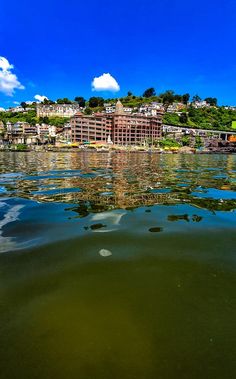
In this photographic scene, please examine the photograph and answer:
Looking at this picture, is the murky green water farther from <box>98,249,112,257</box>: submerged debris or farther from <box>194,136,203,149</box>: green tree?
<box>194,136,203,149</box>: green tree

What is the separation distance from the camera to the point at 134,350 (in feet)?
6.33

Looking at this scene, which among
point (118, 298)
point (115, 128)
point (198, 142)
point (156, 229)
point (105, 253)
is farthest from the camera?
point (198, 142)

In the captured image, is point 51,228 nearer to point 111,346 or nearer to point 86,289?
point 86,289

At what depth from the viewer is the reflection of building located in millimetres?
142613

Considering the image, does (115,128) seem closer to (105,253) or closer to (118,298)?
(105,253)

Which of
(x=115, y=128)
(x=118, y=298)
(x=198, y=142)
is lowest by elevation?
(x=118, y=298)

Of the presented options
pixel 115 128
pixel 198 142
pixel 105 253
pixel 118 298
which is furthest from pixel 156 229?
pixel 198 142

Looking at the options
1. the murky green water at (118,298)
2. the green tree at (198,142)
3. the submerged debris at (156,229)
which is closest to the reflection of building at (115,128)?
the green tree at (198,142)

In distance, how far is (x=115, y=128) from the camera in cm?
14962

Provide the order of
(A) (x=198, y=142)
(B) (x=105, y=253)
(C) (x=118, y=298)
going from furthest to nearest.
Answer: (A) (x=198, y=142) → (B) (x=105, y=253) → (C) (x=118, y=298)

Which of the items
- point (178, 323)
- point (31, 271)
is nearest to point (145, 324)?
point (178, 323)

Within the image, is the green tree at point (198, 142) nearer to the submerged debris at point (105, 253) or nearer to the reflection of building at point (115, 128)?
the reflection of building at point (115, 128)

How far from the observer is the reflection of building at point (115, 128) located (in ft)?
468

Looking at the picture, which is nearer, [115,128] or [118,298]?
[118,298]
